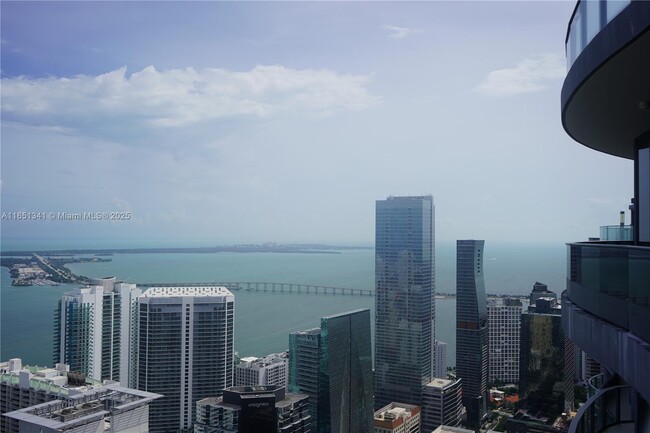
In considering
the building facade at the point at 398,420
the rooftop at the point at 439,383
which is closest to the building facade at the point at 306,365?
the building facade at the point at 398,420

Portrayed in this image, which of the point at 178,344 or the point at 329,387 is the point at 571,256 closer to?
the point at 329,387

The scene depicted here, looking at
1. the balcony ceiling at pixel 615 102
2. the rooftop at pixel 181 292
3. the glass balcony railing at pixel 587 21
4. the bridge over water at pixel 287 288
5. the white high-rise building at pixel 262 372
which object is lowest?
the white high-rise building at pixel 262 372

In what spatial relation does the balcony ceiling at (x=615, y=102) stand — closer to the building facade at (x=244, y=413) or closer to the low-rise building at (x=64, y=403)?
the low-rise building at (x=64, y=403)

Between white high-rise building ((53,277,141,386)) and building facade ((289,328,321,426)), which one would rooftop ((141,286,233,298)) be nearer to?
white high-rise building ((53,277,141,386))

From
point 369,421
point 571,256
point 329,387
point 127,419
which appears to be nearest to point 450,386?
point 369,421

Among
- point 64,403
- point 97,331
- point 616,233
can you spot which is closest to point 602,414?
point 616,233

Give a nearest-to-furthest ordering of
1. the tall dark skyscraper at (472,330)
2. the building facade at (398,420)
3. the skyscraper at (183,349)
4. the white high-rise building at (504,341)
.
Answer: the building facade at (398,420)
the skyscraper at (183,349)
the tall dark skyscraper at (472,330)
the white high-rise building at (504,341)
